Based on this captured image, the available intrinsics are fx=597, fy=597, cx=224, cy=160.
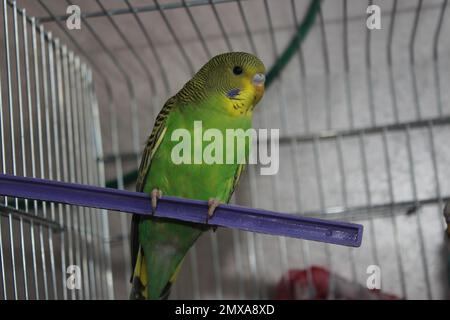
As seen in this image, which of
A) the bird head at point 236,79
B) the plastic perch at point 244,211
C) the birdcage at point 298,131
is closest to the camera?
the plastic perch at point 244,211

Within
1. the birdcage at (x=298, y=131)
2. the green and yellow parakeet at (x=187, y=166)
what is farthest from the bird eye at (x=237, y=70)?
the birdcage at (x=298, y=131)

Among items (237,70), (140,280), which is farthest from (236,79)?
(140,280)

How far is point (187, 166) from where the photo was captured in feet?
3.06

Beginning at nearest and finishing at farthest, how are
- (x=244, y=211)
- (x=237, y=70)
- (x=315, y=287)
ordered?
(x=244, y=211), (x=237, y=70), (x=315, y=287)

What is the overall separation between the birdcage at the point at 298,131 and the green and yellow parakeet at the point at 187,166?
0.21m

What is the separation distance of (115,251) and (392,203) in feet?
2.03

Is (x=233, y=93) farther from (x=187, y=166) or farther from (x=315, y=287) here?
(x=315, y=287)

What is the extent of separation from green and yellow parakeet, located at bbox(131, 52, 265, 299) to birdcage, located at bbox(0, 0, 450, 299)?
0.67 feet

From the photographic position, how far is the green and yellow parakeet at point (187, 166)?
882mm

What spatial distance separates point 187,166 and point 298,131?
1.51 feet

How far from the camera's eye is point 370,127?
4.36 ft

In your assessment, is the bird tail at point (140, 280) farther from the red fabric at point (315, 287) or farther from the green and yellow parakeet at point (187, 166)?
the red fabric at point (315, 287)

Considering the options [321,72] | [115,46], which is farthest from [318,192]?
[115,46]

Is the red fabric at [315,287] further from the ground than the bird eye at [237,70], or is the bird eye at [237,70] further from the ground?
the bird eye at [237,70]
